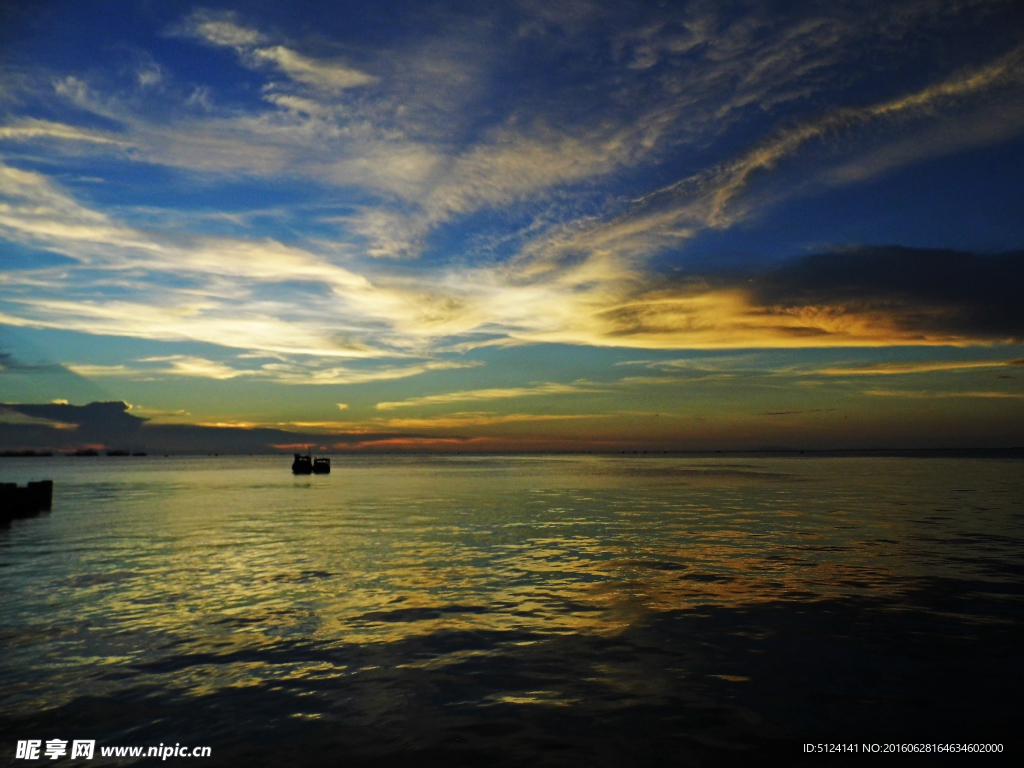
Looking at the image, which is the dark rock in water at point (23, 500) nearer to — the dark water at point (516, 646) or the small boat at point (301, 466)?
the dark water at point (516, 646)

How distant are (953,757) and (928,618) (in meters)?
6.64

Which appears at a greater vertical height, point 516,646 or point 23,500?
point 516,646

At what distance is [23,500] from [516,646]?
3782 cm

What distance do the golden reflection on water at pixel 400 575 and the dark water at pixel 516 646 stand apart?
0.11 metres

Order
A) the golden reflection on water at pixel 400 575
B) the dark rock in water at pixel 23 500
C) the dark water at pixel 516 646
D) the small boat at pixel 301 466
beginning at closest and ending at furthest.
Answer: the dark water at pixel 516 646, the golden reflection on water at pixel 400 575, the dark rock in water at pixel 23 500, the small boat at pixel 301 466

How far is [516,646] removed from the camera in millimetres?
11586

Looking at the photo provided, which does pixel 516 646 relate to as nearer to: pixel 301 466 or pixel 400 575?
pixel 400 575

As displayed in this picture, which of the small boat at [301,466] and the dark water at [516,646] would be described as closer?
the dark water at [516,646]

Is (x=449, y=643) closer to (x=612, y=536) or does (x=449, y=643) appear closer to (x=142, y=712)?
(x=142, y=712)

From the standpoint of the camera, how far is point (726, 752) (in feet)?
24.9

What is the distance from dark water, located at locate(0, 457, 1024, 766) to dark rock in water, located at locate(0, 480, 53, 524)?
35.6ft

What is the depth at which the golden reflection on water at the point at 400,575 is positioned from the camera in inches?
434

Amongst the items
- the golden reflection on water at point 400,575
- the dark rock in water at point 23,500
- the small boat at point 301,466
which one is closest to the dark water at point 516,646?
the golden reflection on water at point 400,575

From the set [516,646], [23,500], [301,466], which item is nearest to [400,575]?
[516,646]
